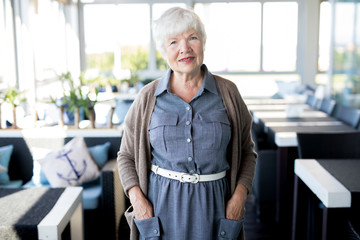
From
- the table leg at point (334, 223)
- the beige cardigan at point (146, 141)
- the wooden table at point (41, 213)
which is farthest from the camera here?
the table leg at point (334, 223)

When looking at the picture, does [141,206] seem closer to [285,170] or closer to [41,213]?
[41,213]

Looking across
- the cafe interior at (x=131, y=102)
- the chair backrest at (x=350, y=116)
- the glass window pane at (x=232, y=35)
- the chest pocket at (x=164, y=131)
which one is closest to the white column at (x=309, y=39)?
the cafe interior at (x=131, y=102)

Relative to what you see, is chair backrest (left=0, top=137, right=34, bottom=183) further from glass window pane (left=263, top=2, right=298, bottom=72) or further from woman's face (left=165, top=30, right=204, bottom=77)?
glass window pane (left=263, top=2, right=298, bottom=72)

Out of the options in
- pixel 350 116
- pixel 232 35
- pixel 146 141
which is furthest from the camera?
pixel 232 35

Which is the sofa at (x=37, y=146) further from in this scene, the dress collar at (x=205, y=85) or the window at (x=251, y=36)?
the window at (x=251, y=36)

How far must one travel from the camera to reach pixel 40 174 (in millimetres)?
3383

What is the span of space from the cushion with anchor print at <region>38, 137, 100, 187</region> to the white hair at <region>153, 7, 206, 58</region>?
1849 mm

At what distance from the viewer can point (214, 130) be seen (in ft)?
5.18

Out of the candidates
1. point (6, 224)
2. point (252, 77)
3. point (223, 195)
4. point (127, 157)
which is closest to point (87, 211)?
point (6, 224)

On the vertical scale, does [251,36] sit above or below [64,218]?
above

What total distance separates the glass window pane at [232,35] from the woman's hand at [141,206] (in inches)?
309

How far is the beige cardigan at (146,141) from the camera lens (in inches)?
65.7

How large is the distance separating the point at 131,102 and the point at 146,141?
5.39 meters

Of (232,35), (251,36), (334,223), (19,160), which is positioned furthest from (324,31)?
(334,223)
